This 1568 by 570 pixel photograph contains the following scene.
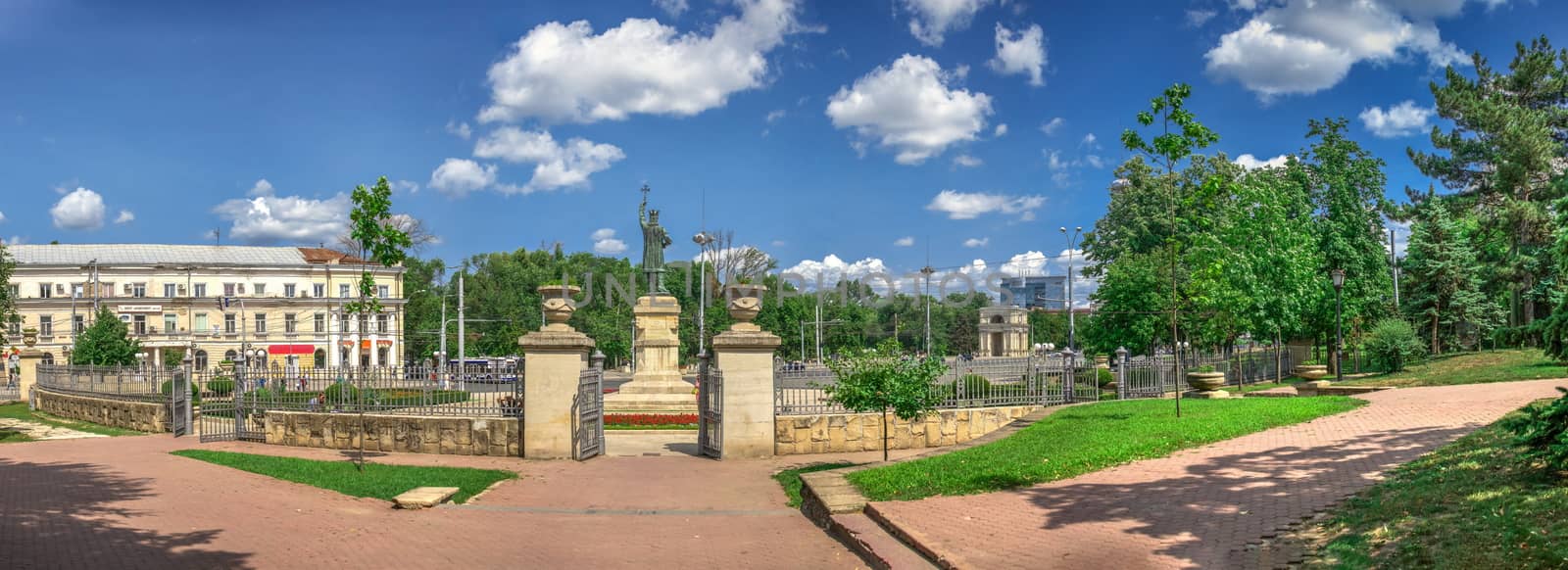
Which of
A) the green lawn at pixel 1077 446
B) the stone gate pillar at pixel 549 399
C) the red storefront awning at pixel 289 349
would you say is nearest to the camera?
the green lawn at pixel 1077 446

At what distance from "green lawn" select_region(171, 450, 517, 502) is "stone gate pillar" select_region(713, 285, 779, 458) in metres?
3.79

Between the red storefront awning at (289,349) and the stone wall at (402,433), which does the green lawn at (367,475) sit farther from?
the red storefront awning at (289,349)

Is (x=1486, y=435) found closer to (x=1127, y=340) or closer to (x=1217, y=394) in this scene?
(x=1217, y=394)

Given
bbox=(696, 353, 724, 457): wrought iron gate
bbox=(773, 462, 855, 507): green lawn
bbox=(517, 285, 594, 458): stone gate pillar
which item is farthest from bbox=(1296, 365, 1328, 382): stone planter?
bbox=(517, 285, 594, 458): stone gate pillar

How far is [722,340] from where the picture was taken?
1580cm

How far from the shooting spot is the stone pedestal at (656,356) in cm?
2681

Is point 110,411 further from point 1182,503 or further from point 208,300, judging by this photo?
point 208,300

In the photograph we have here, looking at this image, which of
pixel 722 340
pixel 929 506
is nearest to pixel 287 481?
pixel 722 340

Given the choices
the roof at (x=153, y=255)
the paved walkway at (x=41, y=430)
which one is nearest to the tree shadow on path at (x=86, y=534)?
the paved walkway at (x=41, y=430)

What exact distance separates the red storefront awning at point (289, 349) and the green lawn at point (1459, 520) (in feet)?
223

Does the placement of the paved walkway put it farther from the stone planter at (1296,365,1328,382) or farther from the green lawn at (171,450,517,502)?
the stone planter at (1296,365,1328,382)

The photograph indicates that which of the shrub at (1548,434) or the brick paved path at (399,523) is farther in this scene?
the brick paved path at (399,523)

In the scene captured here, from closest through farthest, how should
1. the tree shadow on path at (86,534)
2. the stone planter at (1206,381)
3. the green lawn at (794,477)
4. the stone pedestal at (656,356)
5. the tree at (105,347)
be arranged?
the tree shadow on path at (86,534) → the green lawn at (794,477) → the stone planter at (1206,381) → the stone pedestal at (656,356) → the tree at (105,347)

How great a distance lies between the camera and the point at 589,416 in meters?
16.1
